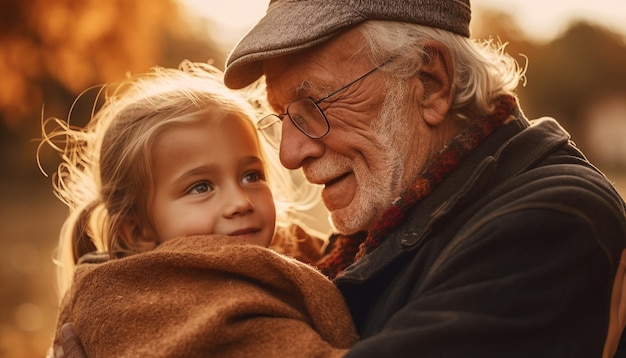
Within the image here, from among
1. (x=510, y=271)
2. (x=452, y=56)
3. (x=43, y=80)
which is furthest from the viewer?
(x=43, y=80)

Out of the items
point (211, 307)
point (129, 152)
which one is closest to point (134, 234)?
point (129, 152)

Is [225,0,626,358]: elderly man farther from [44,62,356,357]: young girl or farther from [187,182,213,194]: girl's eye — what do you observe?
[187,182,213,194]: girl's eye

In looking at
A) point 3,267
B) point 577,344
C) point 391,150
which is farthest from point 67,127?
point 3,267

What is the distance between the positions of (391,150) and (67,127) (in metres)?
1.51

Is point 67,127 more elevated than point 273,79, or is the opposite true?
point 273,79

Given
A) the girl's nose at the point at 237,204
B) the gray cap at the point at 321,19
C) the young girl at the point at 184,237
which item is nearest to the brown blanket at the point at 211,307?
the young girl at the point at 184,237

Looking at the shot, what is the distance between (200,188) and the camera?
281 cm

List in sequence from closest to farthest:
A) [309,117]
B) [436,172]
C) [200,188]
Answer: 1. [436,172]
2. [309,117]
3. [200,188]

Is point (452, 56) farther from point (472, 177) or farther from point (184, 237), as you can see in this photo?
point (184, 237)

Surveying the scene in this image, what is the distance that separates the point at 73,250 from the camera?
3229 mm

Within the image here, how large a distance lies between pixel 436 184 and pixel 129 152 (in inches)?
48.5

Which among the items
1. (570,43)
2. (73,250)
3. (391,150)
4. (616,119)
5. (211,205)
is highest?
(391,150)

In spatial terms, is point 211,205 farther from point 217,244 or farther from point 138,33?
point 138,33

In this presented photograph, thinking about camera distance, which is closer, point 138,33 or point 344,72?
point 344,72
